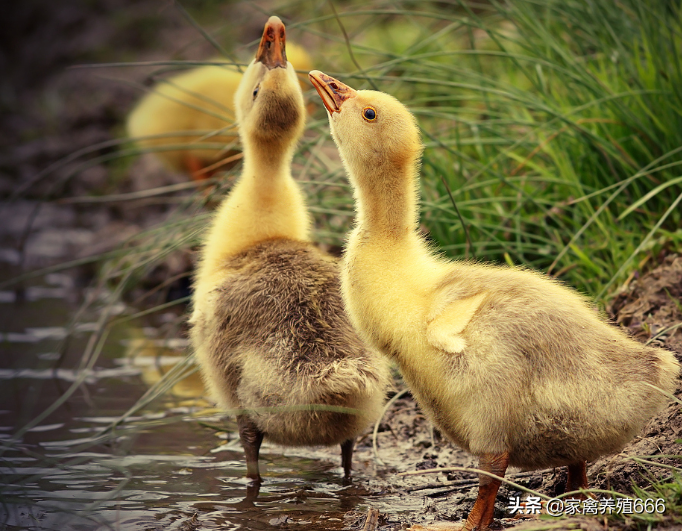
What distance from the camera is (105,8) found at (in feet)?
37.7

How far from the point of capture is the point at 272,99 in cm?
367

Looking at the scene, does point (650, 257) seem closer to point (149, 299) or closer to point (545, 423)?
point (545, 423)

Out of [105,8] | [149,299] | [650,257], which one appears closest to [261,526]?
[650,257]

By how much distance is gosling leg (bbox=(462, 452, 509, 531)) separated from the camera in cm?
260

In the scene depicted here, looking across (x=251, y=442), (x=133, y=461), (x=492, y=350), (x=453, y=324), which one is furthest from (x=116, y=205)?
(x=492, y=350)

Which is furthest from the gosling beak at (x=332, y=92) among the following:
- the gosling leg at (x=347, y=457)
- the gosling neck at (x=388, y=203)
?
the gosling leg at (x=347, y=457)

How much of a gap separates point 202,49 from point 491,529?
879cm

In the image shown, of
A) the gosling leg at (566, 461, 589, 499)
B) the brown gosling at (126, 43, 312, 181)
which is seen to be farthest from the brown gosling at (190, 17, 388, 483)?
the brown gosling at (126, 43, 312, 181)

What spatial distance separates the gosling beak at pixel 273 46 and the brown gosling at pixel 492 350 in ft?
3.23

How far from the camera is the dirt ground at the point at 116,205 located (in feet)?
10.1

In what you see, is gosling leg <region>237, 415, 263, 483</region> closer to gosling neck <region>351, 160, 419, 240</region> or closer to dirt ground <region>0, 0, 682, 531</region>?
dirt ground <region>0, 0, 682, 531</region>

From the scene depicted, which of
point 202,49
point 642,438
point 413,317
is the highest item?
point 202,49

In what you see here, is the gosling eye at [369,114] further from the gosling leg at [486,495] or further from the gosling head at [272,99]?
the gosling leg at [486,495]

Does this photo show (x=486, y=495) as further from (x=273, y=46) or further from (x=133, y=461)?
(x=273, y=46)
